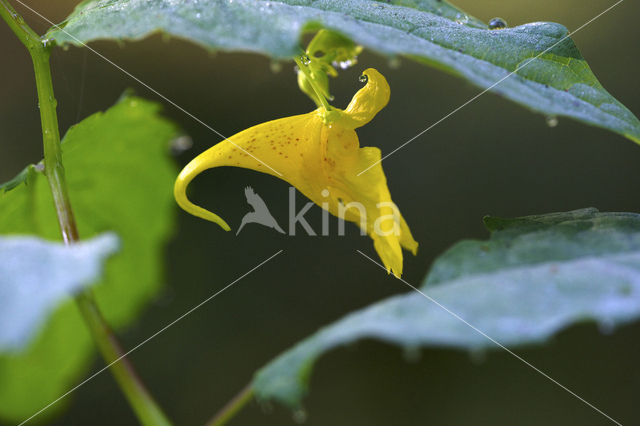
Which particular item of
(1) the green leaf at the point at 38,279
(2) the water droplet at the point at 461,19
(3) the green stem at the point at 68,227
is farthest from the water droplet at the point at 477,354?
(2) the water droplet at the point at 461,19

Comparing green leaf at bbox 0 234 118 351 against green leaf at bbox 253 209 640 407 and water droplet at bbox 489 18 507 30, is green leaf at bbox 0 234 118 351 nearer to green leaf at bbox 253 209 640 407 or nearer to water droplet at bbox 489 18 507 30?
green leaf at bbox 253 209 640 407

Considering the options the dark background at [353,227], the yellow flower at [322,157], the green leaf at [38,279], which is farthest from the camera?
the dark background at [353,227]

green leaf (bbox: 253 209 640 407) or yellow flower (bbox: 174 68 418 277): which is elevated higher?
yellow flower (bbox: 174 68 418 277)

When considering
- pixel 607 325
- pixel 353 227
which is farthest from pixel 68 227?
pixel 353 227

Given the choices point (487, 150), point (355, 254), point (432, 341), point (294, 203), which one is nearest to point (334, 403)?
point (355, 254)

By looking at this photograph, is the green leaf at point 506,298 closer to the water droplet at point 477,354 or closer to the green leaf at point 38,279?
the water droplet at point 477,354

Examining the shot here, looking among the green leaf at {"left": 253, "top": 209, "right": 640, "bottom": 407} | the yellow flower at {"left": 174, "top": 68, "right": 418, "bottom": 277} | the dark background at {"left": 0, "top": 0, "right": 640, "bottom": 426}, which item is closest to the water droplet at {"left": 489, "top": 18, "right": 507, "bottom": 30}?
the yellow flower at {"left": 174, "top": 68, "right": 418, "bottom": 277}
